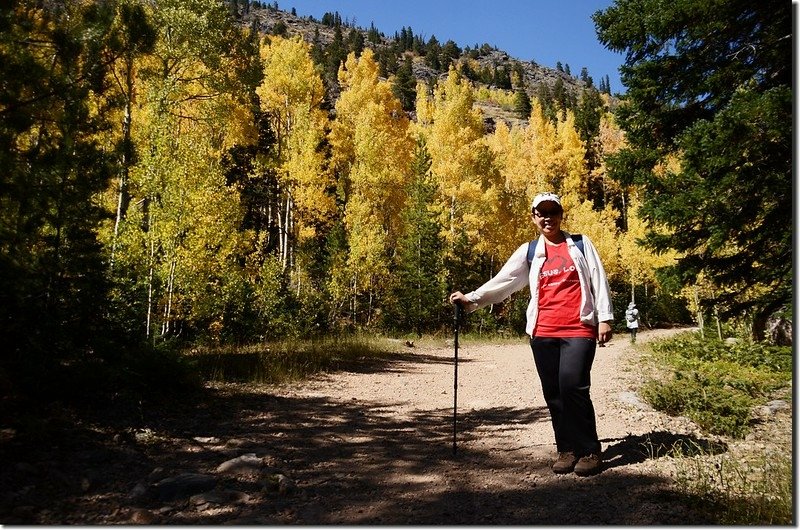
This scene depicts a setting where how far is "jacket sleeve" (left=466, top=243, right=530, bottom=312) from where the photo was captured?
12.7 ft

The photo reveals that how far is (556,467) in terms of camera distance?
3.54 m

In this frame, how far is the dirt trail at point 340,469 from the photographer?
9.38ft

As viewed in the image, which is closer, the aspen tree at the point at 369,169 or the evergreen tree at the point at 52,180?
the evergreen tree at the point at 52,180

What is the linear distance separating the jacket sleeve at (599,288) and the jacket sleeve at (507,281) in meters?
0.48

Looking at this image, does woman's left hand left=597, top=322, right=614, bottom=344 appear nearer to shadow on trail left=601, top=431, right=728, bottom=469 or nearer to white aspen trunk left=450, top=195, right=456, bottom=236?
shadow on trail left=601, top=431, right=728, bottom=469

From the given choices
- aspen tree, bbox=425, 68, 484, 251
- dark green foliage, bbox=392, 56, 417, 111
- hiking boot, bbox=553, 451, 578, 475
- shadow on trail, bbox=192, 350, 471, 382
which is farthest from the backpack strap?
dark green foliage, bbox=392, 56, 417, 111

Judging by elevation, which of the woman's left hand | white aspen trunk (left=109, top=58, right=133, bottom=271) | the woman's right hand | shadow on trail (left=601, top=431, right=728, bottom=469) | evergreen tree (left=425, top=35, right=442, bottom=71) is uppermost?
evergreen tree (left=425, top=35, right=442, bottom=71)

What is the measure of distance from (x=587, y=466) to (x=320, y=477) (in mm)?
1949

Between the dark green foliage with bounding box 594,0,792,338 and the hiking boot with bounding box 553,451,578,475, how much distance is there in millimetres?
4975

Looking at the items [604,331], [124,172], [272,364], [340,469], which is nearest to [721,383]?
[604,331]

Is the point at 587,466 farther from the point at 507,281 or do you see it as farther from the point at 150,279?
the point at 150,279

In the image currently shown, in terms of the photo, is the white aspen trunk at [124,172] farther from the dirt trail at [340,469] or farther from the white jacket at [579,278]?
the white jacket at [579,278]

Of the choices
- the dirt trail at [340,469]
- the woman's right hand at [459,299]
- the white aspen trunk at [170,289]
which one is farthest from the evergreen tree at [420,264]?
the woman's right hand at [459,299]

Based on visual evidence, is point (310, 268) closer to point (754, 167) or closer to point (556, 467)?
point (754, 167)
